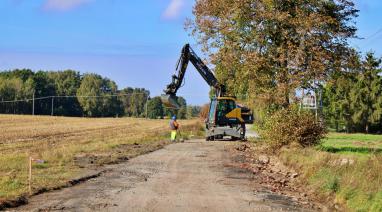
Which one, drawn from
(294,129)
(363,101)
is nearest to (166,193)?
(294,129)

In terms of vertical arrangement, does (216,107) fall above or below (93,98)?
below

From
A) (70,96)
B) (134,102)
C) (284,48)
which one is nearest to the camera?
(284,48)

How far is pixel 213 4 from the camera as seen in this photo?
102 ft

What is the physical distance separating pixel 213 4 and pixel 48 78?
140 meters

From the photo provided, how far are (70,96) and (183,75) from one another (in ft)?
396

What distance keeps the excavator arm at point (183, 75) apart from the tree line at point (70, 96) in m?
88.3

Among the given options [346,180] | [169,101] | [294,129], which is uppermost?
[169,101]

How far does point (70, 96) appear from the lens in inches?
6093

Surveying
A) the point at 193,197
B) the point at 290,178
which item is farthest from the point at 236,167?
the point at 193,197

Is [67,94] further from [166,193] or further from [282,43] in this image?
[166,193]

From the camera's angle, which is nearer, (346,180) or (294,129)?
(346,180)

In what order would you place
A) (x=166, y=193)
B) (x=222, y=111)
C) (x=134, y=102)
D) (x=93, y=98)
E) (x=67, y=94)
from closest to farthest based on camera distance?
Answer: (x=166, y=193) < (x=222, y=111) < (x=93, y=98) < (x=67, y=94) < (x=134, y=102)

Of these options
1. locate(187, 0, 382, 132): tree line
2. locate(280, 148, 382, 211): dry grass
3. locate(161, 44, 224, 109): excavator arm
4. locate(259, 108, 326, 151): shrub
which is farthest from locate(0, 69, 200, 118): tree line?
locate(280, 148, 382, 211): dry grass

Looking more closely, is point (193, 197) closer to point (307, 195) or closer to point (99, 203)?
point (99, 203)
